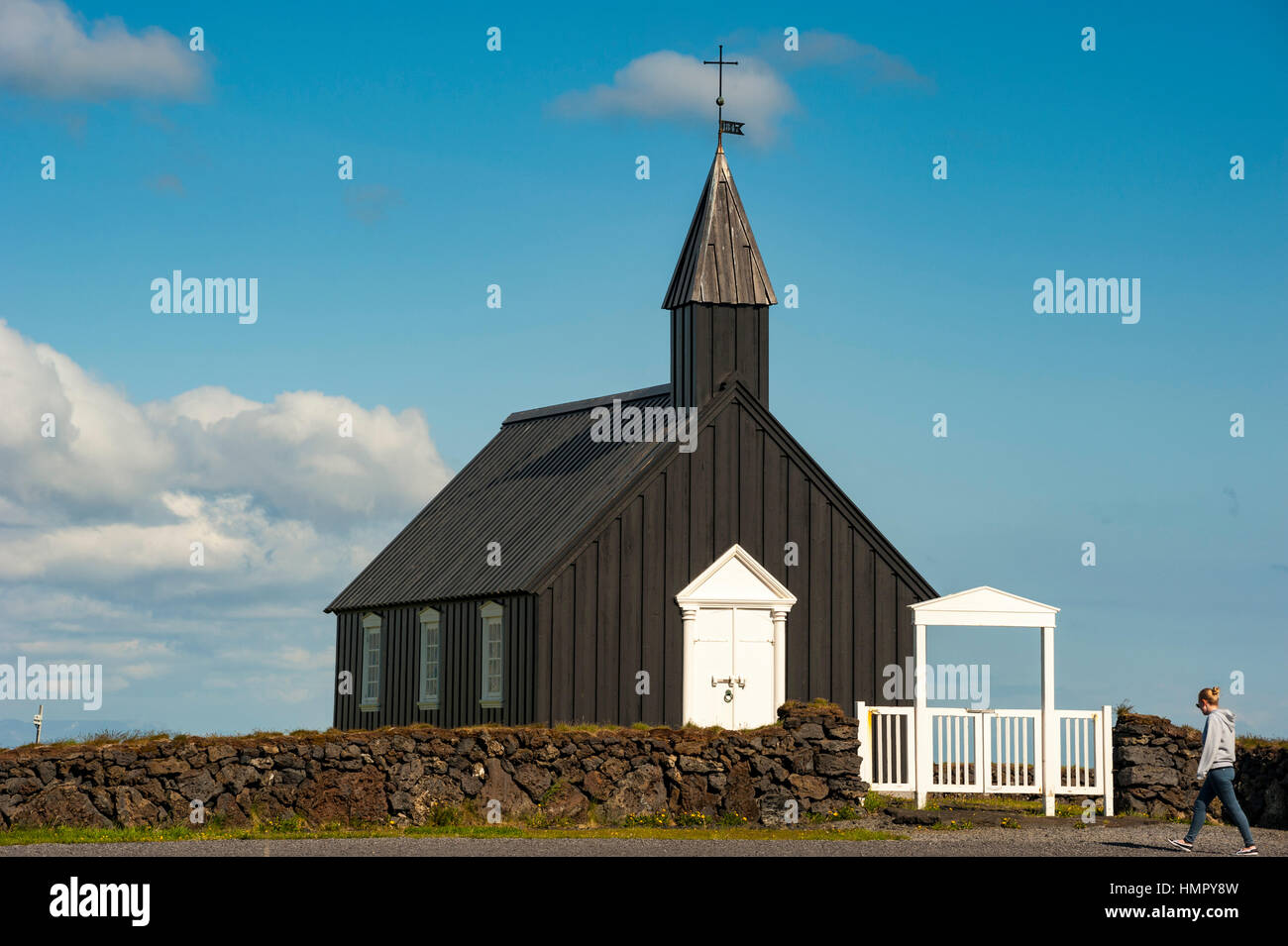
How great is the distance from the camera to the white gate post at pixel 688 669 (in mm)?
31141

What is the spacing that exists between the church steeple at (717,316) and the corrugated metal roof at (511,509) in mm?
1379

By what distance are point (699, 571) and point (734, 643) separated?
1507mm

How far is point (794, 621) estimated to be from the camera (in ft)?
106

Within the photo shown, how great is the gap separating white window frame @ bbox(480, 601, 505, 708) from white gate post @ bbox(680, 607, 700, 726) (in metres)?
3.40

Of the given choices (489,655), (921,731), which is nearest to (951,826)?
(921,731)

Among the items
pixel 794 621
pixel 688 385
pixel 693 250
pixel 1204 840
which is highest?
pixel 693 250

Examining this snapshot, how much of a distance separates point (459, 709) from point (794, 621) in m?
6.93

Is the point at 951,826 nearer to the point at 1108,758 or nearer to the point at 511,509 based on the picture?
the point at 1108,758

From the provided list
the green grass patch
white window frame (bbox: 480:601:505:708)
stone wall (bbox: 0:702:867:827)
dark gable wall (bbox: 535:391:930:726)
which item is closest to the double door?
dark gable wall (bbox: 535:391:930:726)

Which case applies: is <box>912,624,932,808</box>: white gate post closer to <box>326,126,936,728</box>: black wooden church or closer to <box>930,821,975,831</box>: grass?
<box>930,821,975,831</box>: grass

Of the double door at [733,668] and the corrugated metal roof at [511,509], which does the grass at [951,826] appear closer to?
the double door at [733,668]
